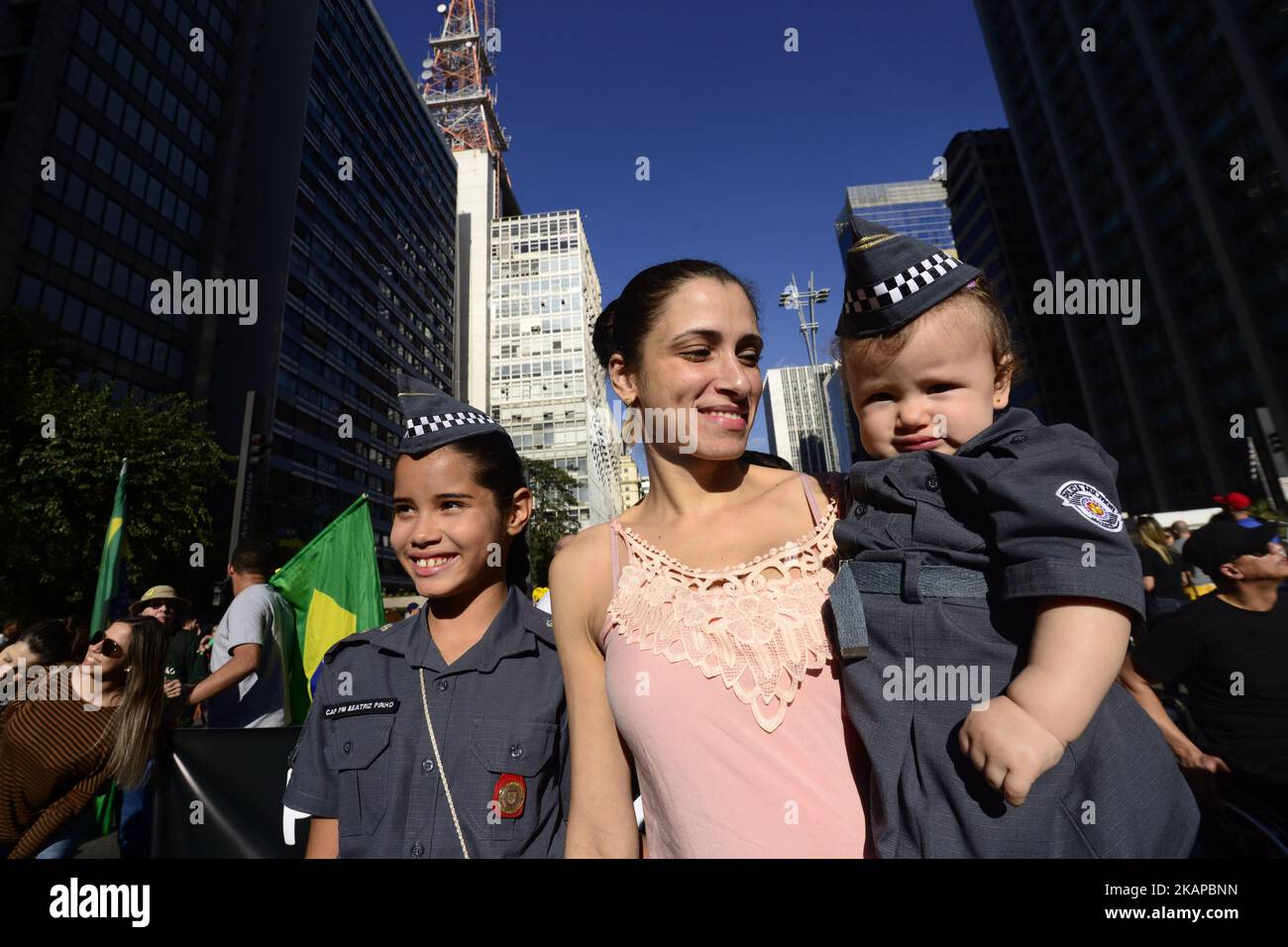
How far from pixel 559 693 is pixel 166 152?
2187 inches

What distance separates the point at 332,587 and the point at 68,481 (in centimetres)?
2092

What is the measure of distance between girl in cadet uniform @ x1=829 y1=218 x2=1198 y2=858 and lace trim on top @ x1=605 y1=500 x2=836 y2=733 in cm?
12

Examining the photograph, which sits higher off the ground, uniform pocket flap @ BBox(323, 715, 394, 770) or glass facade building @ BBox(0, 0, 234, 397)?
glass facade building @ BBox(0, 0, 234, 397)

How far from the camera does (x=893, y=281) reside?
1609mm

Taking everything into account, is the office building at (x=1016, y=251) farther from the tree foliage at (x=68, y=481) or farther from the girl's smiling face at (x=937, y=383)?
the girl's smiling face at (x=937, y=383)

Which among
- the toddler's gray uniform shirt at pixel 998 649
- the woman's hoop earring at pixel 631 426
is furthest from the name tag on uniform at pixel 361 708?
the toddler's gray uniform shirt at pixel 998 649

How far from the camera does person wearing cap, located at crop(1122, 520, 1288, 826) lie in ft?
12.0

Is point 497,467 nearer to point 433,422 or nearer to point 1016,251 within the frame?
point 433,422

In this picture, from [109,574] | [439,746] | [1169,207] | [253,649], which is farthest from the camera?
[1169,207]

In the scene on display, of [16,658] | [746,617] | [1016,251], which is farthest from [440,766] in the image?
[1016,251]

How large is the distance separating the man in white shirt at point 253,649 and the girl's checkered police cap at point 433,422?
3421 millimetres

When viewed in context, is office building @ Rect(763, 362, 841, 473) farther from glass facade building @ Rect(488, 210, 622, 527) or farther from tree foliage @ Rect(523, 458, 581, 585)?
tree foliage @ Rect(523, 458, 581, 585)

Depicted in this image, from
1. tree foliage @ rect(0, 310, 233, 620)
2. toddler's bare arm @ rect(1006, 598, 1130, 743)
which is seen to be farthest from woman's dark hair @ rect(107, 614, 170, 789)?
tree foliage @ rect(0, 310, 233, 620)
